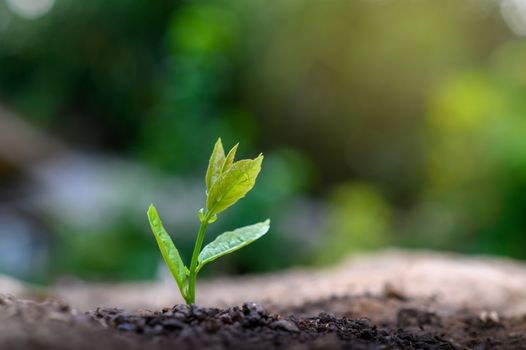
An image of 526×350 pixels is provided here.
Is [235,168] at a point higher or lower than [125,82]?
lower

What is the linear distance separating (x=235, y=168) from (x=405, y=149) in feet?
37.8

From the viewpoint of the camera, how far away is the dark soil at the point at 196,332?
125cm

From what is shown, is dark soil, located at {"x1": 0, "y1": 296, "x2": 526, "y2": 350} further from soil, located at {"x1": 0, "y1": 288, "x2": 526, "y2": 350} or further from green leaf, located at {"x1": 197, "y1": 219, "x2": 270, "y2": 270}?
green leaf, located at {"x1": 197, "y1": 219, "x2": 270, "y2": 270}

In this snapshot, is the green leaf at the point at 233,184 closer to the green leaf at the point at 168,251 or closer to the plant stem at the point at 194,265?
the plant stem at the point at 194,265

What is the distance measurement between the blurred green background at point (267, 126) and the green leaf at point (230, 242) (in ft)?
11.3

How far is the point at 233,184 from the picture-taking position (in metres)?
1.77

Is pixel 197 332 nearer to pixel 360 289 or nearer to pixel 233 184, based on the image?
pixel 233 184

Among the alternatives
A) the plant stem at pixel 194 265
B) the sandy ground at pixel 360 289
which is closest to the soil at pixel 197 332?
the plant stem at pixel 194 265

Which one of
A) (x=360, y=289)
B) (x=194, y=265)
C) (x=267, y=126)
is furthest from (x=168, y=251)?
(x=267, y=126)

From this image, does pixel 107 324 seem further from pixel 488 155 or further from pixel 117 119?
pixel 117 119

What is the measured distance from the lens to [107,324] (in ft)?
4.93

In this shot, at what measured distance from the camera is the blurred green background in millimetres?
8289

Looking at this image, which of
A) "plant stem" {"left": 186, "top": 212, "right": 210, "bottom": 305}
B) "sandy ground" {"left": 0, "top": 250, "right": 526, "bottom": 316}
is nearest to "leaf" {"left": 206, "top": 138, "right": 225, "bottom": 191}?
"plant stem" {"left": 186, "top": 212, "right": 210, "bottom": 305}

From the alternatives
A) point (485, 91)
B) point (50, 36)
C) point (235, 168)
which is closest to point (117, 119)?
point (50, 36)
